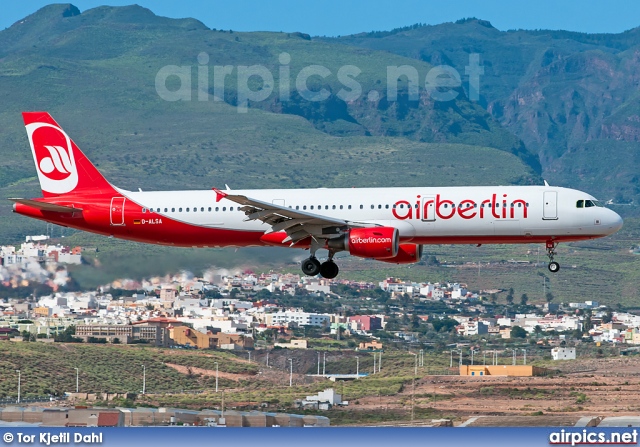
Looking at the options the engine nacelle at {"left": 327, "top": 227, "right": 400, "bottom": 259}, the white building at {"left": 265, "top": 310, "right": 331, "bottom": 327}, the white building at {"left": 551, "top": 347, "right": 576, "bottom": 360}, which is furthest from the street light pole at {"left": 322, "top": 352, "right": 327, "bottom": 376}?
the engine nacelle at {"left": 327, "top": 227, "right": 400, "bottom": 259}

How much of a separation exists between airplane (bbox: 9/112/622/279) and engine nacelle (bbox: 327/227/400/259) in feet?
0.16

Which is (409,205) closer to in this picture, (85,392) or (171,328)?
(85,392)

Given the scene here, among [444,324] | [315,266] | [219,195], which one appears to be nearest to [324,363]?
[315,266]

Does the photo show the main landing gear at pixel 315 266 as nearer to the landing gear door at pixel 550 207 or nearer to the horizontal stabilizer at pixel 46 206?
the landing gear door at pixel 550 207

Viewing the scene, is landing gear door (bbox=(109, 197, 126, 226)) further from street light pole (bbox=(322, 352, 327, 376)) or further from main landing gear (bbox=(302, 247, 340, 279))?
street light pole (bbox=(322, 352, 327, 376))

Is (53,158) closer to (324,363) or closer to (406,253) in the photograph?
(406,253)

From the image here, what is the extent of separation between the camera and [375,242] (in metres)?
66.3

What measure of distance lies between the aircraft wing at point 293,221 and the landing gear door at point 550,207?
869 centimetres

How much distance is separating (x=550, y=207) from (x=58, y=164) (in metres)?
26.0

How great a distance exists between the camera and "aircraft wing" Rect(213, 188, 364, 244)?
6638 cm

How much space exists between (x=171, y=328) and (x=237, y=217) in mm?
54773

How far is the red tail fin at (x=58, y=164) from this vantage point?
240 ft

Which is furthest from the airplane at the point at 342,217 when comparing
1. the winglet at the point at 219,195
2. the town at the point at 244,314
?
the town at the point at 244,314

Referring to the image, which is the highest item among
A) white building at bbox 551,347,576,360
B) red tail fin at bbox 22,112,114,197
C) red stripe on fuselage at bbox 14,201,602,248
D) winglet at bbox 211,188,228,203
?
red tail fin at bbox 22,112,114,197
